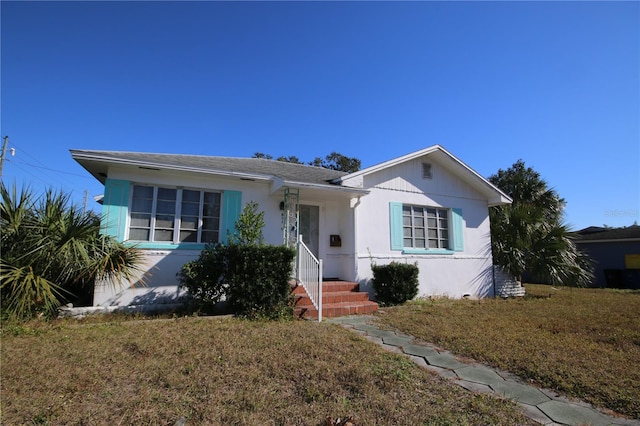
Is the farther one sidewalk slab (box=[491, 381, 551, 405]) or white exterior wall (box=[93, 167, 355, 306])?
white exterior wall (box=[93, 167, 355, 306])

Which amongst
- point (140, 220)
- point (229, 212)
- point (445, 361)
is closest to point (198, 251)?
point (229, 212)

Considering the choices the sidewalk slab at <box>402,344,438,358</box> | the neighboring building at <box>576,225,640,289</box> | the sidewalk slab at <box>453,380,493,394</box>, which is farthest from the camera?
the neighboring building at <box>576,225,640,289</box>

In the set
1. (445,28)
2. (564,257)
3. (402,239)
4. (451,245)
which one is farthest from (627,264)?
(445,28)

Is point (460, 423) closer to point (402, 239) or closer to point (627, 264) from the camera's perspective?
point (402, 239)

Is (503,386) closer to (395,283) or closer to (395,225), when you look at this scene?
(395,283)

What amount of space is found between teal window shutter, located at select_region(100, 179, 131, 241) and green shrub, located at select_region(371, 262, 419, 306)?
23.1 ft

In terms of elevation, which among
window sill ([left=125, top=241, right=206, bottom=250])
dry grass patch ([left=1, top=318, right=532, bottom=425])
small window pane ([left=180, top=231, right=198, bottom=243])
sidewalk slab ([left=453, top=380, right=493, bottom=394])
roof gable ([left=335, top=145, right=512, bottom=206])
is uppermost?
roof gable ([left=335, top=145, right=512, bottom=206])

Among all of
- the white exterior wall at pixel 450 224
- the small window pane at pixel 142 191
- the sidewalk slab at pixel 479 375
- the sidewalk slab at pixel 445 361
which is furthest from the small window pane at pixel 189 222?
the sidewalk slab at pixel 479 375

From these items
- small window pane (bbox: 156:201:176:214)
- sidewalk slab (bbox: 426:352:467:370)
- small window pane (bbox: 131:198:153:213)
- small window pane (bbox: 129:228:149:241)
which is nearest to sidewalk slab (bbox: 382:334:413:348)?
sidewalk slab (bbox: 426:352:467:370)

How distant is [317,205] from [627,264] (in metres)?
18.9

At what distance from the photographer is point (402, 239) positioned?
33.0ft

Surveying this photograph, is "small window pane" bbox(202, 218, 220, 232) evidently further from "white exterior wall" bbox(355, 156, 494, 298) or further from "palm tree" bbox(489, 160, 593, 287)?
"palm tree" bbox(489, 160, 593, 287)

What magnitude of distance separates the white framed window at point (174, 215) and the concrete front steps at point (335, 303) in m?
2.94

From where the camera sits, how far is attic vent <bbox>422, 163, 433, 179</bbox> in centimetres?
1094
